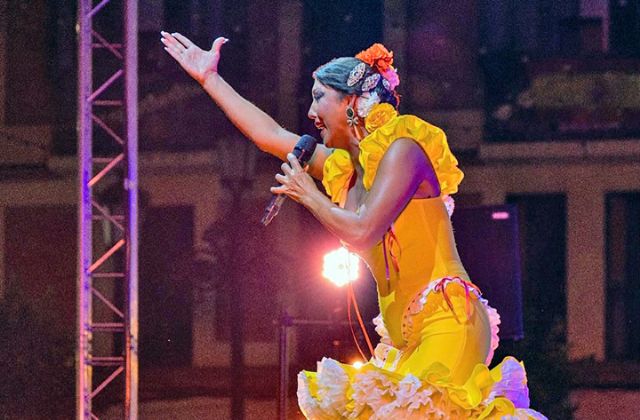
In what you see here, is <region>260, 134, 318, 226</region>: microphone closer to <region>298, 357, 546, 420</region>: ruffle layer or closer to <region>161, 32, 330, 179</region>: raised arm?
<region>161, 32, 330, 179</region>: raised arm

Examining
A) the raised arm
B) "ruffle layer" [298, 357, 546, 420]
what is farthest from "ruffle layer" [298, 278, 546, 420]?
the raised arm

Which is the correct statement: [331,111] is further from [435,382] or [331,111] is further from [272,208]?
[435,382]

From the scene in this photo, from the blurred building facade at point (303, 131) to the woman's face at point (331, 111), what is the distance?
3961mm

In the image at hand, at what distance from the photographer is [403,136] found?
231 cm

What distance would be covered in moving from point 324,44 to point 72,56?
1.67 meters

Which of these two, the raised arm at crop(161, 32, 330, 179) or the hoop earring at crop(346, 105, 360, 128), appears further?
the raised arm at crop(161, 32, 330, 179)

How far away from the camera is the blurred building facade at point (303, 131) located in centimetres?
643

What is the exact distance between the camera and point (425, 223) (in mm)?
2350

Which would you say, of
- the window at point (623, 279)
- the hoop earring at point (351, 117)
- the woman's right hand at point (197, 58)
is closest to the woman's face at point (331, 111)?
the hoop earring at point (351, 117)

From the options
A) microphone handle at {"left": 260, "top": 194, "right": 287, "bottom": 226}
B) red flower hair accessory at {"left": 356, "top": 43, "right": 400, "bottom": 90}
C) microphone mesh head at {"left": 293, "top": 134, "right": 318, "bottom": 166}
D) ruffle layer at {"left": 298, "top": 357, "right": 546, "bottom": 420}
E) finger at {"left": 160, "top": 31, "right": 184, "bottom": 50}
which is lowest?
ruffle layer at {"left": 298, "top": 357, "right": 546, "bottom": 420}

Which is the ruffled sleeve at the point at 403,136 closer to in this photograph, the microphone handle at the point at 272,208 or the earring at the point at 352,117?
the earring at the point at 352,117

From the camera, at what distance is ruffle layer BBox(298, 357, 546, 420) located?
215 centimetres

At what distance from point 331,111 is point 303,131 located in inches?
161

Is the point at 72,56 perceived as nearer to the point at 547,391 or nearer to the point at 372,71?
the point at 547,391
